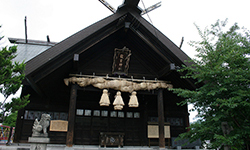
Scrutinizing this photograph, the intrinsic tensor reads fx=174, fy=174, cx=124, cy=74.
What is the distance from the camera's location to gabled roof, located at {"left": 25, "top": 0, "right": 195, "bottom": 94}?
723 centimetres

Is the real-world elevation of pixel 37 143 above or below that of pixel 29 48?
below

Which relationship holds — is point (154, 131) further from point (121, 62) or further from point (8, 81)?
point (8, 81)

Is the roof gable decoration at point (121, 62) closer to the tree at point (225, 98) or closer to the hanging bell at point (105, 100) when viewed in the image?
the hanging bell at point (105, 100)

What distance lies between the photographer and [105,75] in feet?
29.8

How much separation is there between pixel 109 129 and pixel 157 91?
3.68 meters

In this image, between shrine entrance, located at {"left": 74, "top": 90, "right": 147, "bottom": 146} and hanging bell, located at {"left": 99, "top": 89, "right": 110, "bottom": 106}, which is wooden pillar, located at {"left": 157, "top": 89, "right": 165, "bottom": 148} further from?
hanging bell, located at {"left": 99, "top": 89, "right": 110, "bottom": 106}

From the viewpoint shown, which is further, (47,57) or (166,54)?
(166,54)

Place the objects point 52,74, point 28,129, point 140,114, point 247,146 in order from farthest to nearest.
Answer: point 140,114
point 28,129
point 52,74
point 247,146

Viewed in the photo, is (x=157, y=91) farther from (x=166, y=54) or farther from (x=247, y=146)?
(x=247, y=146)

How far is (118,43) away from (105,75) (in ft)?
6.81

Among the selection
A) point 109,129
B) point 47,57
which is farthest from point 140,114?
point 47,57

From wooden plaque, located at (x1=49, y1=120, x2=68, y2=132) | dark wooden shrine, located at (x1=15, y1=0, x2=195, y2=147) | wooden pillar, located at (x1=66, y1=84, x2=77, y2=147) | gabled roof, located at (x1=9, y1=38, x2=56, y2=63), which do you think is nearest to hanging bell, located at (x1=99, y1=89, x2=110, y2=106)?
dark wooden shrine, located at (x1=15, y1=0, x2=195, y2=147)

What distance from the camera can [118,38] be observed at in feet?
31.9

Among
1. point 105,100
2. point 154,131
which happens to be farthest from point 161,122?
point 105,100
